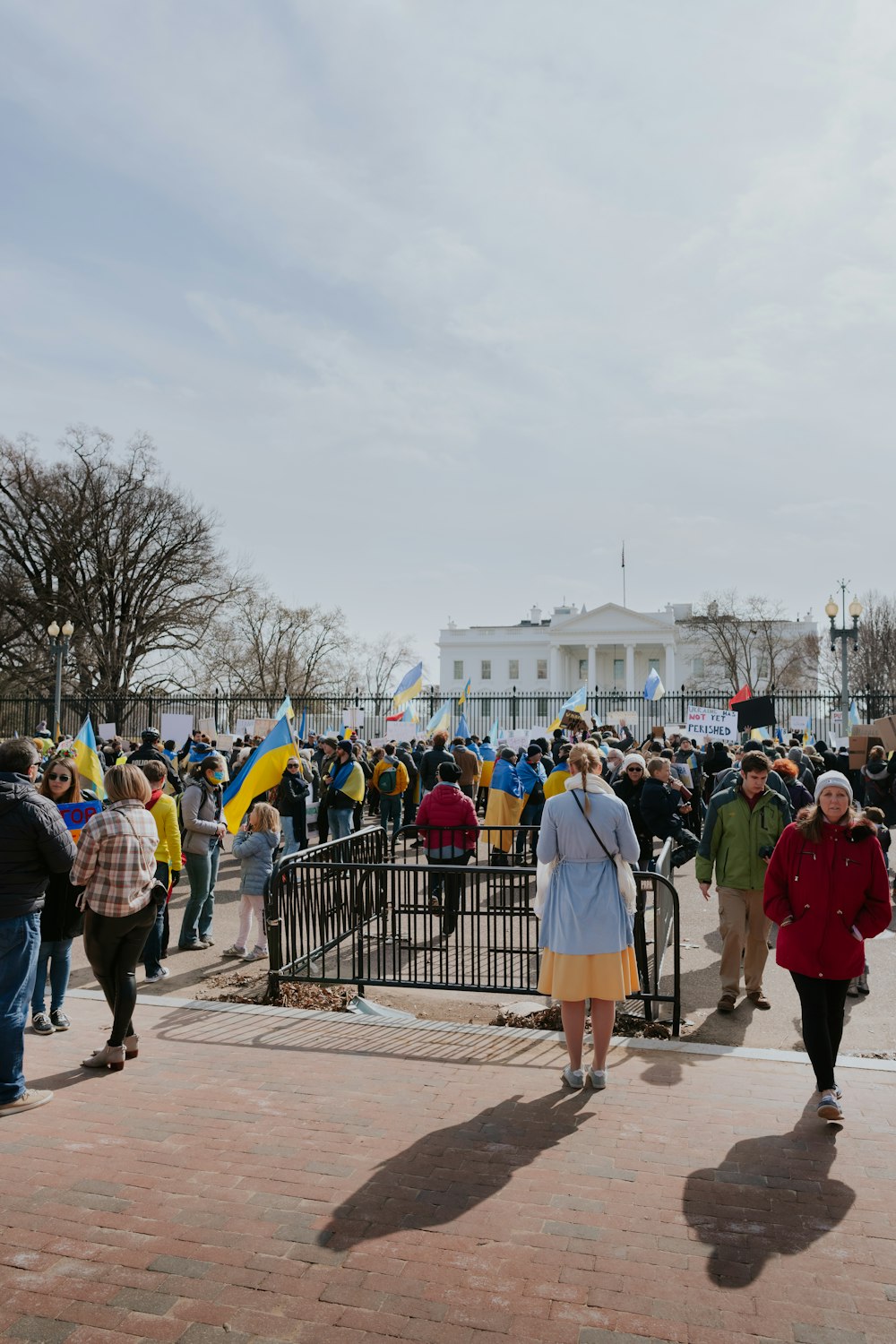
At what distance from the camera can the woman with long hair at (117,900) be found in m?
5.79

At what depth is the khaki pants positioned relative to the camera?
713 centimetres

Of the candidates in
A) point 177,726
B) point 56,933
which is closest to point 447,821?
point 56,933

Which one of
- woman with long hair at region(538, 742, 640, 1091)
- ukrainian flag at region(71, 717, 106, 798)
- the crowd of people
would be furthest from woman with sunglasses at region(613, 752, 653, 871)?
ukrainian flag at region(71, 717, 106, 798)

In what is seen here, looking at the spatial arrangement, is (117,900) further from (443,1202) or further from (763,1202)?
(763,1202)

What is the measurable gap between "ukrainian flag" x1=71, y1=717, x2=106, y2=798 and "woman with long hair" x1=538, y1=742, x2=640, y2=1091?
6.15m

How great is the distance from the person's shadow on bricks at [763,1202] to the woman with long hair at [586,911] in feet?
3.32

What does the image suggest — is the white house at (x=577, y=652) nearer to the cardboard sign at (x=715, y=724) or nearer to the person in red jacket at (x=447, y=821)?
the cardboard sign at (x=715, y=724)

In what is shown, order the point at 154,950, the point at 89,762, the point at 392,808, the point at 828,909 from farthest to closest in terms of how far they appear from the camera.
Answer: the point at 392,808, the point at 89,762, the point at 154,950, the point at 828,909

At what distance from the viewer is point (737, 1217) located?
4.03m

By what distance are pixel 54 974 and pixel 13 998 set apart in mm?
1520

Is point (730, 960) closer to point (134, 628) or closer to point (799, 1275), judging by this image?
point (799, 1275)

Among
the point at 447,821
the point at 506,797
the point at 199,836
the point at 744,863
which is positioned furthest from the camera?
the point at 506,797

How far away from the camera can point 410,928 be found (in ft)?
26.7

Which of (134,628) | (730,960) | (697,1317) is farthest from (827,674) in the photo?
(697,1317)
